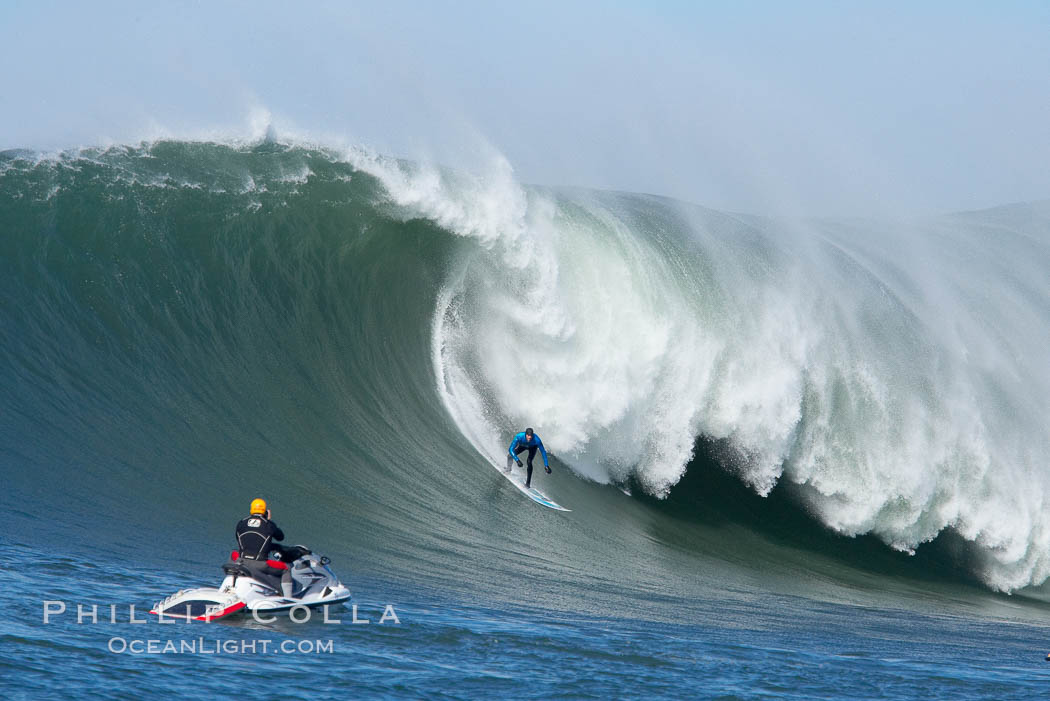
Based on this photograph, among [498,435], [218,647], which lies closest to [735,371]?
[498,435]

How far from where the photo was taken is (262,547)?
23.8 feet

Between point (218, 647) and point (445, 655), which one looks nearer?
point (218, 647)

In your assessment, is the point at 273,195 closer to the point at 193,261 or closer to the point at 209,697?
the point at 193,261

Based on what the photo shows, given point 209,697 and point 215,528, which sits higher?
point 215,528

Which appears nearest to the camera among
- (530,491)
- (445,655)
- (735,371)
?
(445,655)

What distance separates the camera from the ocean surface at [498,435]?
7008 millimetres

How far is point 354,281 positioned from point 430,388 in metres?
2.35

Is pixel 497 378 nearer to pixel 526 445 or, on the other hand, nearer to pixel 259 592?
pixel 526 445

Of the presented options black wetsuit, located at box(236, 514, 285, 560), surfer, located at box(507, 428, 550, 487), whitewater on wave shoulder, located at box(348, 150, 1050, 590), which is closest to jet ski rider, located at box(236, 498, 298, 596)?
black wetsuit, located at box(236, 514, 285, 560)

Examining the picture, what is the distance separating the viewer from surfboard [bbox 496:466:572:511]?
1168 cm

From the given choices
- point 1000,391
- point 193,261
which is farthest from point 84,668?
point 1000,391

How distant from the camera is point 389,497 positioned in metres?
10.5

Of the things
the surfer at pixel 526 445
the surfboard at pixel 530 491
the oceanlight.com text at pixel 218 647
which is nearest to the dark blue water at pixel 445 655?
the oceanlight.com text at pixel 218 647

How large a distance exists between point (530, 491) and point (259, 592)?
5051mm
